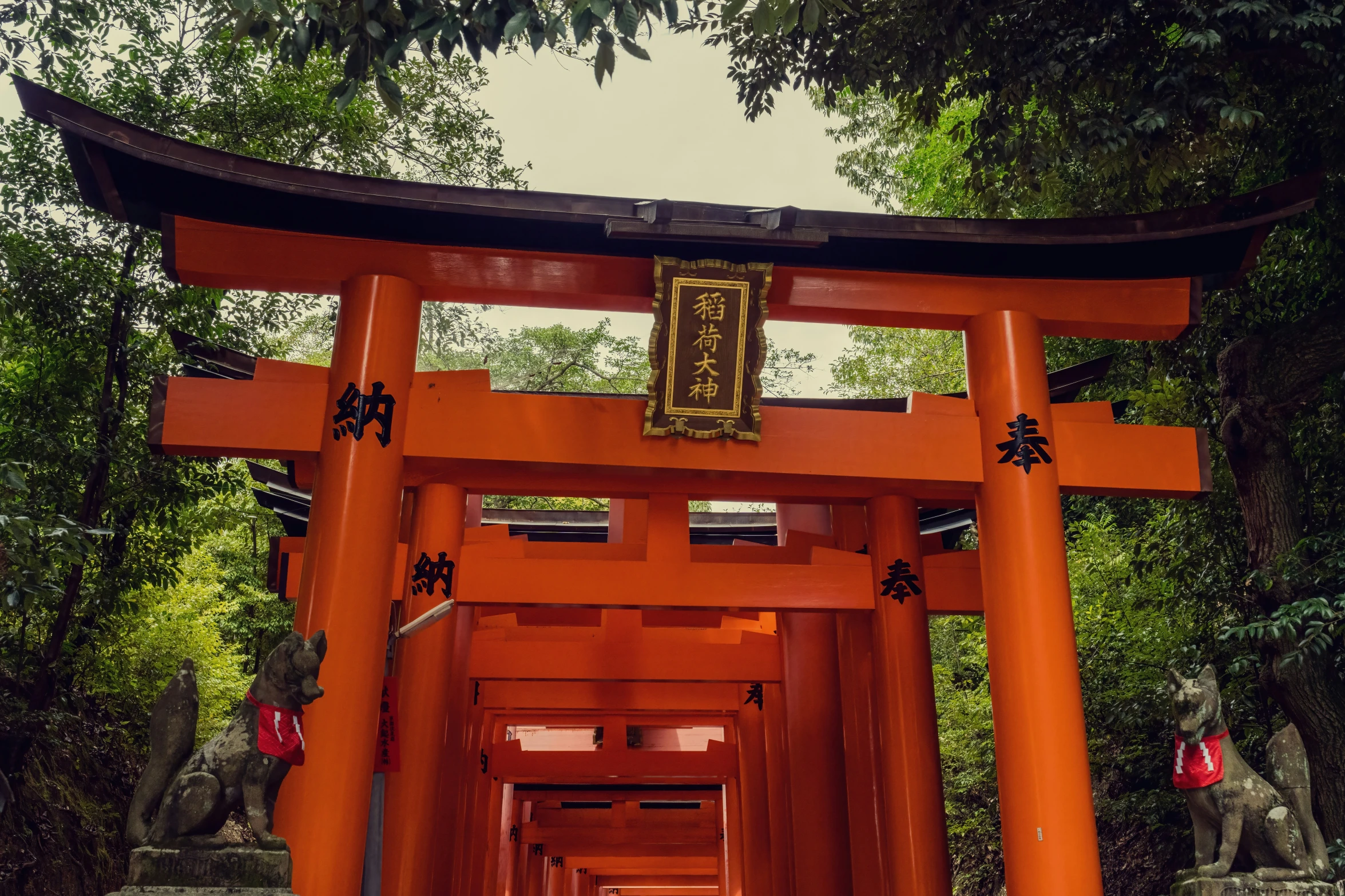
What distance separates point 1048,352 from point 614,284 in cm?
616

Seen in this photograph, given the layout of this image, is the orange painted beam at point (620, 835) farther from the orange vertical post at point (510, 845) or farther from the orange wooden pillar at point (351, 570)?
the orange wooden pillar at point (351, 570)

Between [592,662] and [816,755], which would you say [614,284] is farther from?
[816,755]

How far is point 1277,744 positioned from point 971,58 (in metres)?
5.13

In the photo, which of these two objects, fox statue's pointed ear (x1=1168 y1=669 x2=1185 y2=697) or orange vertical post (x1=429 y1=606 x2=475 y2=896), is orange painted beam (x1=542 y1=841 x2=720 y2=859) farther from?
fox statue's pointed ear (x1=1168 y1=669 x2=1185 y2=697)

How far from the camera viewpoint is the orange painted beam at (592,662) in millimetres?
9000

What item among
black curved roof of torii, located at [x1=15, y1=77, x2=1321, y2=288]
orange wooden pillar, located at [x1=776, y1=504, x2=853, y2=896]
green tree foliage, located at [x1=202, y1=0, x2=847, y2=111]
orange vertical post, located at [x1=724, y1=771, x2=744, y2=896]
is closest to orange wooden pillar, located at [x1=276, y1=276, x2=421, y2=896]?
black curved roof of torii, located at [x1=15, y1=77, x2=1321, y2=288]

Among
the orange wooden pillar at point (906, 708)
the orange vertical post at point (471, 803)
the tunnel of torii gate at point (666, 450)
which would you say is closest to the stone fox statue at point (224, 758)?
the tunnel of torii gate at point (666, 450)

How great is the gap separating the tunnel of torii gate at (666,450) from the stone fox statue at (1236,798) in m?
1.12

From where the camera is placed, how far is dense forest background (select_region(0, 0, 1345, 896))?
22.2 feet

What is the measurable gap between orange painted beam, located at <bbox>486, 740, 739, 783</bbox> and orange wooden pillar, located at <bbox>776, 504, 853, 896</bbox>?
3471 millimetres

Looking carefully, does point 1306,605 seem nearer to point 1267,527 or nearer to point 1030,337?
point 1267,527

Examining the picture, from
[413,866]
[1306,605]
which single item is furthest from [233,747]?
[1306,605]

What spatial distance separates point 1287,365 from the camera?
7.34m

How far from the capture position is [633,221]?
6.04 meters
